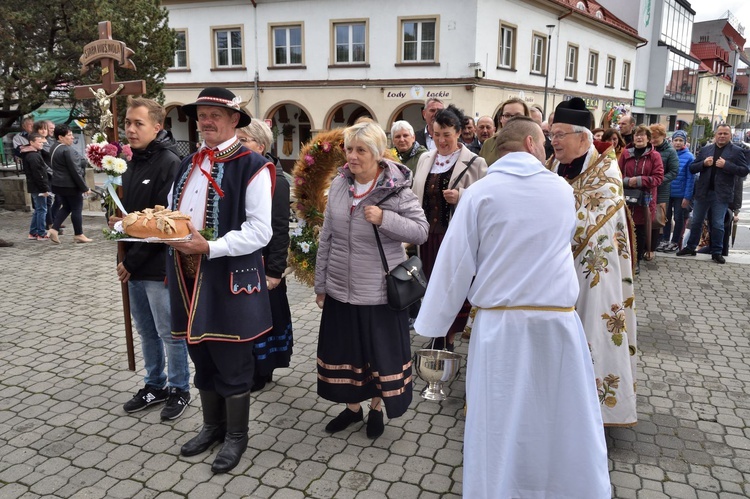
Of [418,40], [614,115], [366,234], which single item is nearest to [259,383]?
[366,234]

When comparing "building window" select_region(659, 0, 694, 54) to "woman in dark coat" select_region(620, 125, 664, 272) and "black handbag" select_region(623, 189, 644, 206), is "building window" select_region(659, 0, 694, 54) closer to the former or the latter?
"woman in dark coat" select_region(620, 125, 664, 272)

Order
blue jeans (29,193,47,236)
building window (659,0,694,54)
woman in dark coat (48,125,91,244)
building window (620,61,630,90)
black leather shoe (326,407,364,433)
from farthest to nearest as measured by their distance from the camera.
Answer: building window (659,0,694,54) < building window (620,61,630,90) < blue jeans (29,193,47,236) < woman in dark coat (48,125,91,244) < black leather shoe (326,407,364,433)

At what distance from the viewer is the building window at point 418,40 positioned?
21.5 m

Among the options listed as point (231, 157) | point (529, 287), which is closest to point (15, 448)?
point (231, 157)

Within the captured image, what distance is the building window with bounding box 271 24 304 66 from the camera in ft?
76.1

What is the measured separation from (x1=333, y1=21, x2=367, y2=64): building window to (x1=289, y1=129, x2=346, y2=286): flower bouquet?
63.5 ft

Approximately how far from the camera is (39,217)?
1039 cm

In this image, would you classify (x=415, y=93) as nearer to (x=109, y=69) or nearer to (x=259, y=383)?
(x=109, y=69)

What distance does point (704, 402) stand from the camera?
4383 mm

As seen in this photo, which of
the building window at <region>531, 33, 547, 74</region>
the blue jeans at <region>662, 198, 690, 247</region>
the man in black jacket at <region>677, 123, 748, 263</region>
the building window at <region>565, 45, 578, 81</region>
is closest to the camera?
the man in black jacket at <region>677, 123, 748, 263</region>

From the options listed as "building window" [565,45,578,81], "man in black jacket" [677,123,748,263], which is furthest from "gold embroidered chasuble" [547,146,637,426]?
"building window" [565,45,578,81]

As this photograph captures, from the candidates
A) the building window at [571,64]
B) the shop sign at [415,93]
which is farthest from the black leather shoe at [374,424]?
the building window at [571,64]

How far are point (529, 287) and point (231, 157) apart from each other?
175 centimetres

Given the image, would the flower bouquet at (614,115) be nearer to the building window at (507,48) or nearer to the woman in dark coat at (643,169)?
the woman in dark coat at (643,169)
